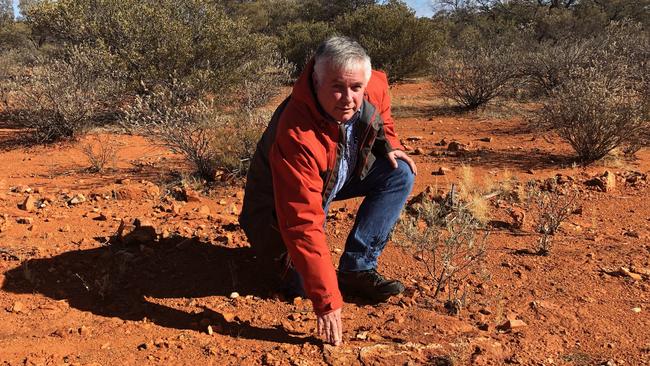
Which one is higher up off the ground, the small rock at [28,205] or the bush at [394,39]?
the bush at [394,39]

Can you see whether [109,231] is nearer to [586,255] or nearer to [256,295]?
[256,295]

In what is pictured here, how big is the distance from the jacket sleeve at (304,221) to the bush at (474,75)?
309 inches

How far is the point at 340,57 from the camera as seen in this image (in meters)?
2.12

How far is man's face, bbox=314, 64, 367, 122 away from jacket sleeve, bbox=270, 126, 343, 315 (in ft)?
0.66

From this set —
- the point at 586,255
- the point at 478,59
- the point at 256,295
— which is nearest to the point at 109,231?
the point at 256,295

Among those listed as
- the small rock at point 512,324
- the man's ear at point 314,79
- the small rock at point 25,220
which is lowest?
the small rock at point 512,324

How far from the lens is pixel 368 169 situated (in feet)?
8.97

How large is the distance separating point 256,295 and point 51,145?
19.6 ft

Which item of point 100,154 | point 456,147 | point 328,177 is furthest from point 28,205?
point 456,147

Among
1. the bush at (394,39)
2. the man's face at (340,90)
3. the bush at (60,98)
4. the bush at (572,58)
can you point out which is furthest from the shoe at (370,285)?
the bush at (394,39)

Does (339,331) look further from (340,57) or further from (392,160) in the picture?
(340,57)

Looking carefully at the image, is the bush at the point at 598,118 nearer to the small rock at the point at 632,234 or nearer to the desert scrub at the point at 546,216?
the desert scrub at the point at 546,216

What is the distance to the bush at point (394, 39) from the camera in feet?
44.8

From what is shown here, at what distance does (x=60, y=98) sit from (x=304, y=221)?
668cm
